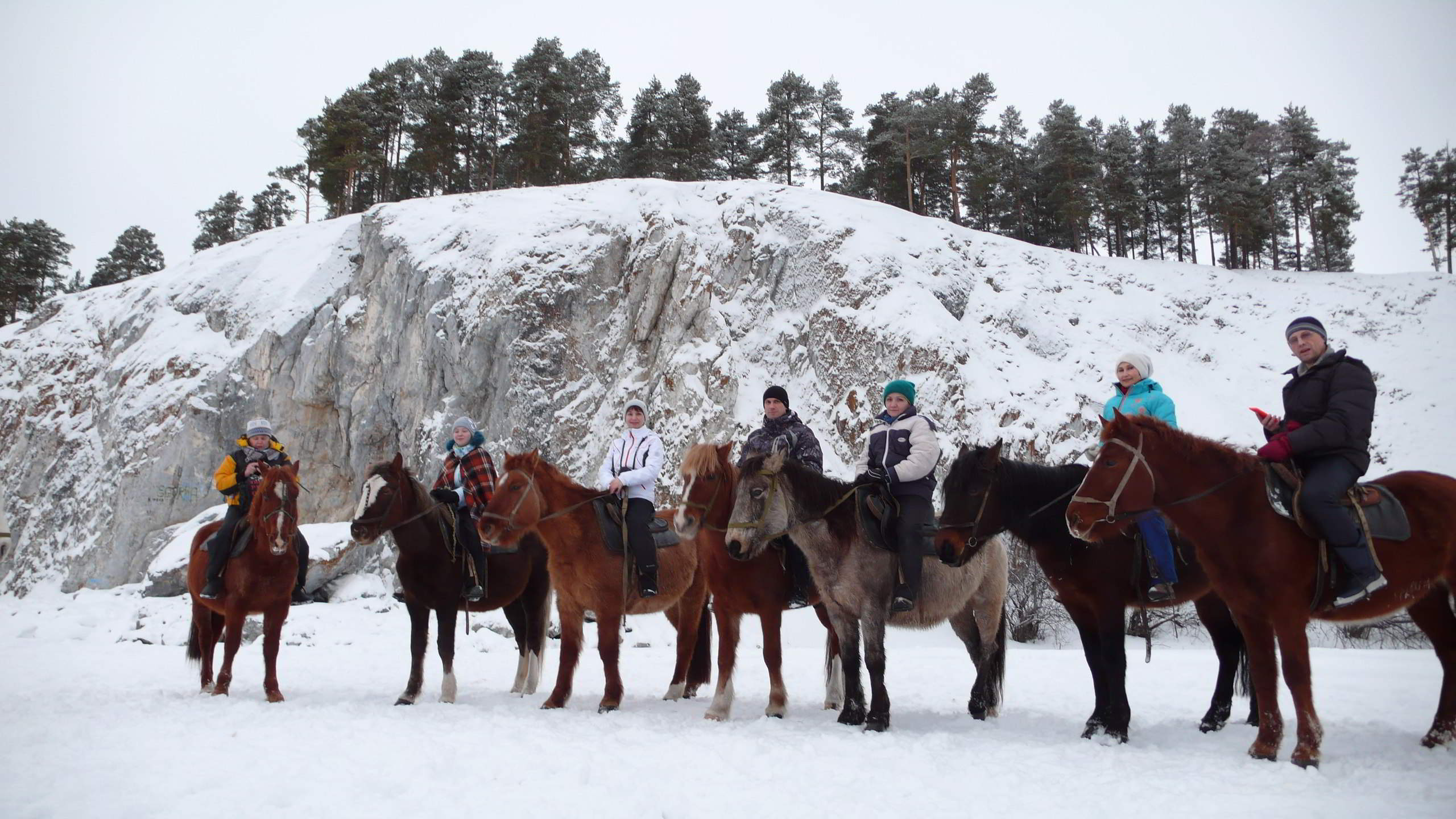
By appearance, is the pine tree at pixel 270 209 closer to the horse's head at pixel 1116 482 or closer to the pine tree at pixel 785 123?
the pine tree at pixel 785 123

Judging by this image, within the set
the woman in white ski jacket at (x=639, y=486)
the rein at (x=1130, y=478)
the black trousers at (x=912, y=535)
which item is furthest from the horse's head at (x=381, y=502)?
the rein at (x=1130, y=478)

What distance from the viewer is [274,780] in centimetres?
474

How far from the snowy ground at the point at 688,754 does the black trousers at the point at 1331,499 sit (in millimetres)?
1461

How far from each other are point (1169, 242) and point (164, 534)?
52329 mm

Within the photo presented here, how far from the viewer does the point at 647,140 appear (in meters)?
40.8

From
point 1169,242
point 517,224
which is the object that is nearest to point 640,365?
point 517,224

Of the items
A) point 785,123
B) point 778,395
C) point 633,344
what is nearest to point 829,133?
point 785,123

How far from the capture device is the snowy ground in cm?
432

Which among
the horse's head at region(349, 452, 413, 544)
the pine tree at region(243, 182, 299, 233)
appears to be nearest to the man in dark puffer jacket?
the horse's head at region(349, 452, 413, 544)

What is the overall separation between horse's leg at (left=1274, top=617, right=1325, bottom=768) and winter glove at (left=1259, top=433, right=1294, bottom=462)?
1.08 meters

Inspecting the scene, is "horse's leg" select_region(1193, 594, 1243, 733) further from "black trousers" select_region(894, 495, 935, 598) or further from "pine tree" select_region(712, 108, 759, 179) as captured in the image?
"pine tree" select_region(712, 108, 759, 179)

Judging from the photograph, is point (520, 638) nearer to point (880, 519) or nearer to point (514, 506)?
point (514, 506)

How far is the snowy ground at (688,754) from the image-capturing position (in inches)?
170

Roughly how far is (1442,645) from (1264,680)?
62.2 inches
